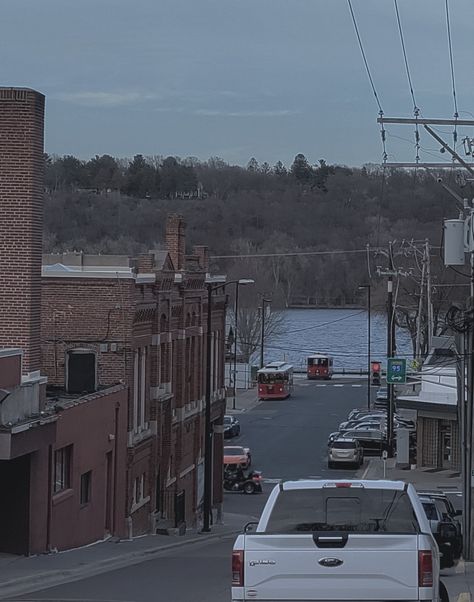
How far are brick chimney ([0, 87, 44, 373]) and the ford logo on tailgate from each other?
47.6 feet

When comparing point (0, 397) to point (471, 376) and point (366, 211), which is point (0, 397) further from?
point (366, 211)

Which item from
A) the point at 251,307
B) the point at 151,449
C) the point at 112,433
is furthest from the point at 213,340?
the point at 251,307

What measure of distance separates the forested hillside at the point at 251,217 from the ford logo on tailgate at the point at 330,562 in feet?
299

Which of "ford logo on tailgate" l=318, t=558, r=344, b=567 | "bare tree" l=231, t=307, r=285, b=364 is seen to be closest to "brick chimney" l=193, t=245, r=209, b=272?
"ford logo on tailgate" l=318, t=558, r=344, b=567

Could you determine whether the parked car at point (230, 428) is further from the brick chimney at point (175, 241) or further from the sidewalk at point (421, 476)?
the brick chimney at point (175, 241)

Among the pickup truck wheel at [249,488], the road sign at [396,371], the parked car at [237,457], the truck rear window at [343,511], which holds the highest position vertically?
the truck rear window at [343,511]

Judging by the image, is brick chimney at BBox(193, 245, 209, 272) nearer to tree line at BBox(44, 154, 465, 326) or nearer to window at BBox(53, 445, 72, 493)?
window at BBox(53, 445, 72, 493)

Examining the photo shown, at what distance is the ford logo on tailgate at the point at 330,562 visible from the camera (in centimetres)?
984

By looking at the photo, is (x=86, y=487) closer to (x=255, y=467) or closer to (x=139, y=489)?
(x=139, y=489)

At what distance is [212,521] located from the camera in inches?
1662

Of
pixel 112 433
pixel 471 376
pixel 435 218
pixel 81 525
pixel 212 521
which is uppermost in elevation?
pixel 435 218

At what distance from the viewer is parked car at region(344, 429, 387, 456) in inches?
2386

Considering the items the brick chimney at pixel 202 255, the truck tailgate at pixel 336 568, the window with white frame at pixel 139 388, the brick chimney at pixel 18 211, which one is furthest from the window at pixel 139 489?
the truck tailgate at pixel 336 568

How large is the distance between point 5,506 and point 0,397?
3.23 meters
